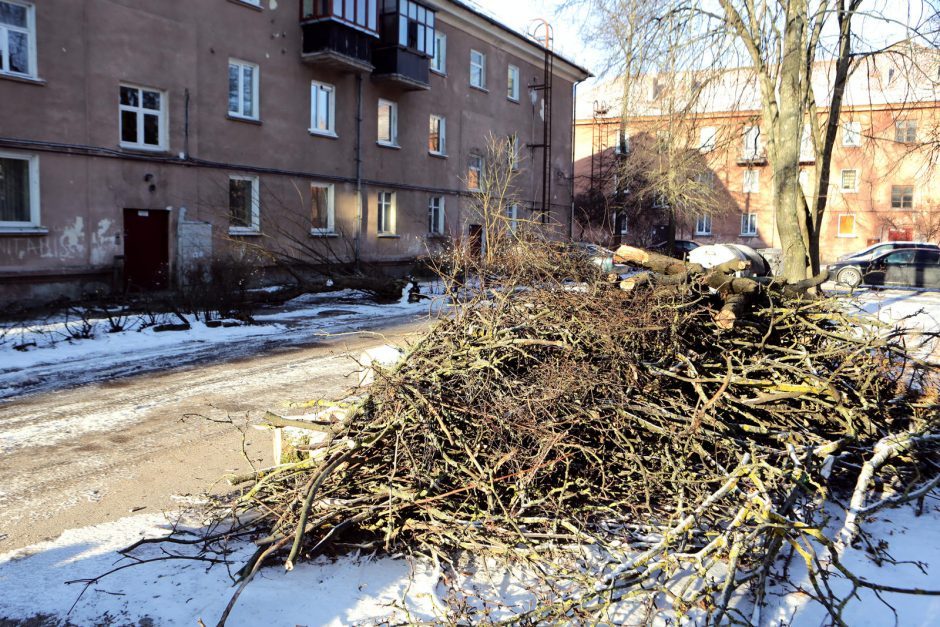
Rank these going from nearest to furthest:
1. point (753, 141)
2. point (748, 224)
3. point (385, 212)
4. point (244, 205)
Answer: point (753, 141)
point (244, 205)
point (385, 212)
point (748, 224)

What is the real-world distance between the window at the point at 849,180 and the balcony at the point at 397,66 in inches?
1134

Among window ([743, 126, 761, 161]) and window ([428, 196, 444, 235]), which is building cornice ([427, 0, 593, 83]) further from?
window ([743, 126, 761, 161])

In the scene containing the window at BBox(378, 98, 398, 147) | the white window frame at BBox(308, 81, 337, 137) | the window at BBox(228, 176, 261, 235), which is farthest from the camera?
the window at BBox(378, 98, 398, 147)

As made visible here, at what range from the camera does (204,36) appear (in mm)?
17406

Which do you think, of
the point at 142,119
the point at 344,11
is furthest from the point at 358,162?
the point at 142,119

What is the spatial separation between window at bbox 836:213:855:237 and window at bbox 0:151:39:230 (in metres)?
39.0

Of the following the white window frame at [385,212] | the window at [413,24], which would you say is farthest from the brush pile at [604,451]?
the window at [413,24]

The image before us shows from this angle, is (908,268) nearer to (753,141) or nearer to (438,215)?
(753,141)

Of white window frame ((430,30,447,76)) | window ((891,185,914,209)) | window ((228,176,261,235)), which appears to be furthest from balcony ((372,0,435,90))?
window ((891,185,914,209))

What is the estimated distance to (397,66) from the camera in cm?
2234

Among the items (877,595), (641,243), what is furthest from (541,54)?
(877,595)

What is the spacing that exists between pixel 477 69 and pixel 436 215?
6344 millimetres

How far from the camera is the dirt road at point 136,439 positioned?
4.63 m

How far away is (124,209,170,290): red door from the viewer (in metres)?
16.3
